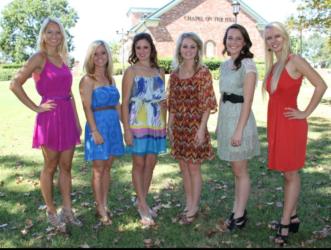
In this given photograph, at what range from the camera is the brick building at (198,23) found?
137 feet

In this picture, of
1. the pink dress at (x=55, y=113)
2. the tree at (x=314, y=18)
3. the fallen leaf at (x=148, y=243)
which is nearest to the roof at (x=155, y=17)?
the tree at (x=314, y=18)

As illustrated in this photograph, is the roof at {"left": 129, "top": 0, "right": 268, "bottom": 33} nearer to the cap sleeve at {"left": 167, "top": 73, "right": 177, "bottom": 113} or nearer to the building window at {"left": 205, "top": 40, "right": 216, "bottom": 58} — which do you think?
the building window at {"left": 205, "top": 40, "right": 216, "bottom": 58}

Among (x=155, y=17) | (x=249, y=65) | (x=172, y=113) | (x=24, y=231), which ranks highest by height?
(x=155, y=17)

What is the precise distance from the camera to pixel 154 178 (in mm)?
7273

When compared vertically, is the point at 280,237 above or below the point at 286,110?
below

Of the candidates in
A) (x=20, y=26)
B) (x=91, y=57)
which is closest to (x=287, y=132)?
(x=91, y=57)

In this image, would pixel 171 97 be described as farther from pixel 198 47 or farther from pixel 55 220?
pixel 55 220

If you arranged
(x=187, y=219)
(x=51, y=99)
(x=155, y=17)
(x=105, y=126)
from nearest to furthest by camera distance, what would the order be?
(x=51, y=99) < (x=105, y=126) < (x=187, y=219) < (x=155, y=17)

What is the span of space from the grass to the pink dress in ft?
3.41

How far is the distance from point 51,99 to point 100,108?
55 cm

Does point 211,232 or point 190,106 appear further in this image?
point 190,106

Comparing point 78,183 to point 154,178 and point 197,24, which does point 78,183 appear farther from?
point 197,24

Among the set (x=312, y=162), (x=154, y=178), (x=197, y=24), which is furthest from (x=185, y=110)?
(x=197, y=24)

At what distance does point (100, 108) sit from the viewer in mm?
4938
